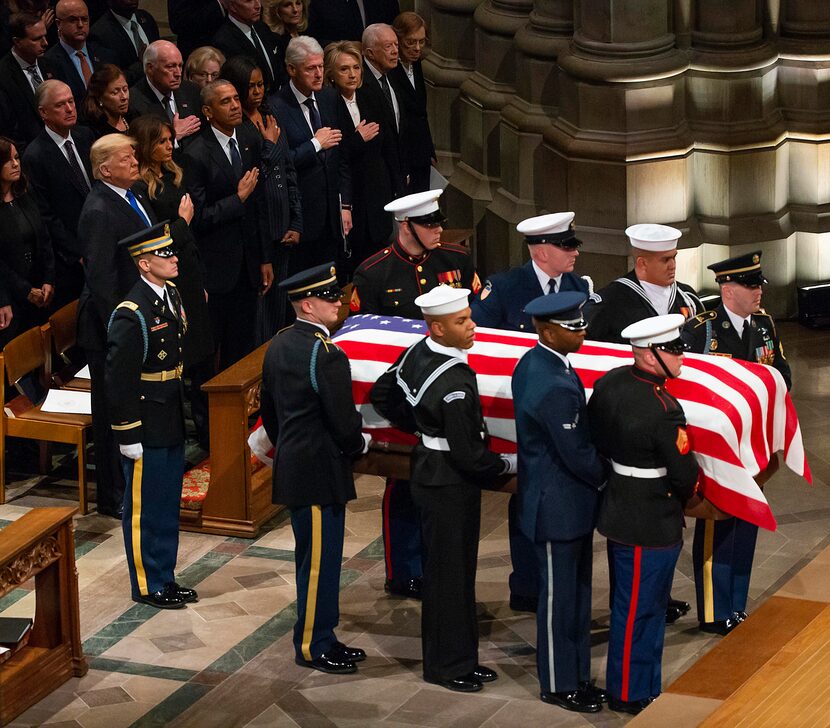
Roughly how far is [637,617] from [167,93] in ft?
13.9

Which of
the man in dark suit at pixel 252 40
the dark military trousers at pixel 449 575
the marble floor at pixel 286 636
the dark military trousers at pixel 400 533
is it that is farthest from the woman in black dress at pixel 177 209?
the man in dark suit at pixel 252 40

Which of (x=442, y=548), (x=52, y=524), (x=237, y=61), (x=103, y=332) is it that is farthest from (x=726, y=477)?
(x=237, y=61)

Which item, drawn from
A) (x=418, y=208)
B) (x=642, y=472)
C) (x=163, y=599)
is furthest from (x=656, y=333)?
(x=163, y=599)

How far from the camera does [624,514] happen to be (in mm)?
5734

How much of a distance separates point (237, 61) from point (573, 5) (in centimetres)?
245

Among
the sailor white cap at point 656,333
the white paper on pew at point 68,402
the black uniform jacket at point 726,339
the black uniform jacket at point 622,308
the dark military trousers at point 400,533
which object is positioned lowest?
the dark military trousers at point 400,533

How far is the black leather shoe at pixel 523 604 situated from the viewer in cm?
675

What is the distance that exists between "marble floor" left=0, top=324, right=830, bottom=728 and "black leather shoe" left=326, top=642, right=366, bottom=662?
35 mm

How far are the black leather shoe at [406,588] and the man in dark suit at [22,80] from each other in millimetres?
3365

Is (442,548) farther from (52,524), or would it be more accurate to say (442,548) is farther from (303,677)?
(52,524)

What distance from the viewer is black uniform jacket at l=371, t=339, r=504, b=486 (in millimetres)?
5840

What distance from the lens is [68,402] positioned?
8039 millimetres

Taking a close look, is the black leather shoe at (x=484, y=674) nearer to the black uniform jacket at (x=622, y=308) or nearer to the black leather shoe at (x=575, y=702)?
the black leather shoe at (x=575, y=702)

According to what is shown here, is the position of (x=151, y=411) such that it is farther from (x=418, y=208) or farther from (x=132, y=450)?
(x=418, y=208)
